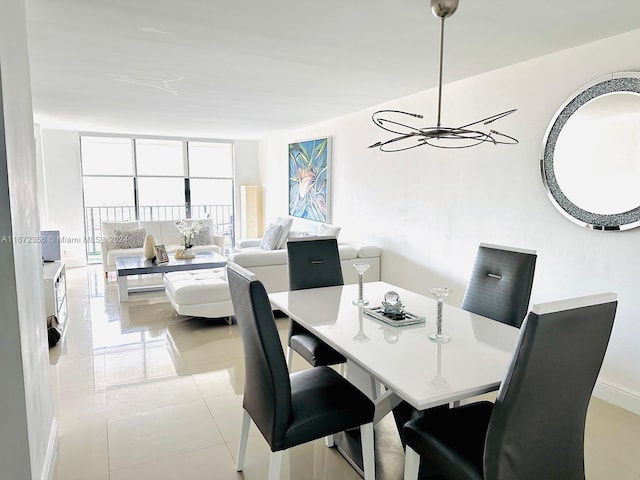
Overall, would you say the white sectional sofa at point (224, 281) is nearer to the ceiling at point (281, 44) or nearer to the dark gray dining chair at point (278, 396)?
the ceiling at point (281, 44)

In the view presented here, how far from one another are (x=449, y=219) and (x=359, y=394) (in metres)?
2.46

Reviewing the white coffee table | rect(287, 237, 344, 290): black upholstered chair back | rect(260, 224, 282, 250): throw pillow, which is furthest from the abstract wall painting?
rect(287, 237, 344, 290): black upholstered chair back

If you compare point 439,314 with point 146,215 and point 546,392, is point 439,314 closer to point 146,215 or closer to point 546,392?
point 546,392

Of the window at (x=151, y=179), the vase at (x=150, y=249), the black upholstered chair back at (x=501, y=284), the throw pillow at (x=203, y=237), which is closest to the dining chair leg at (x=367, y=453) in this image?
the black upholstered chair back at (x=501, y=284)

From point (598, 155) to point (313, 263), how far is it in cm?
199

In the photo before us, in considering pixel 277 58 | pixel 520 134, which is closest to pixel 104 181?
pixel 277 58

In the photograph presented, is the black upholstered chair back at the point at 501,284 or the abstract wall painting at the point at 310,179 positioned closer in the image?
the black upholstered chair back at the point at 501,284

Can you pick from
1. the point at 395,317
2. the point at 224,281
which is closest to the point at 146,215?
the point at 224,281

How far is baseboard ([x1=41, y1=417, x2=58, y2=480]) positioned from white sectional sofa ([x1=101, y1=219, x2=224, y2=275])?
4.17 m

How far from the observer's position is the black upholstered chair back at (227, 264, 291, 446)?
1685mm

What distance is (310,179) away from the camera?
646 cm

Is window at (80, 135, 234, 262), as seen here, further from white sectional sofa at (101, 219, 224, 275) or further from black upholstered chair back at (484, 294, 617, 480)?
black upholstered chair back at (484, 294, 617, 480)

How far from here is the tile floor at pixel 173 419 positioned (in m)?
2.17

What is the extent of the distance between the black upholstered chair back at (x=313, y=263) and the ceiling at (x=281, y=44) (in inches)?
51.7
